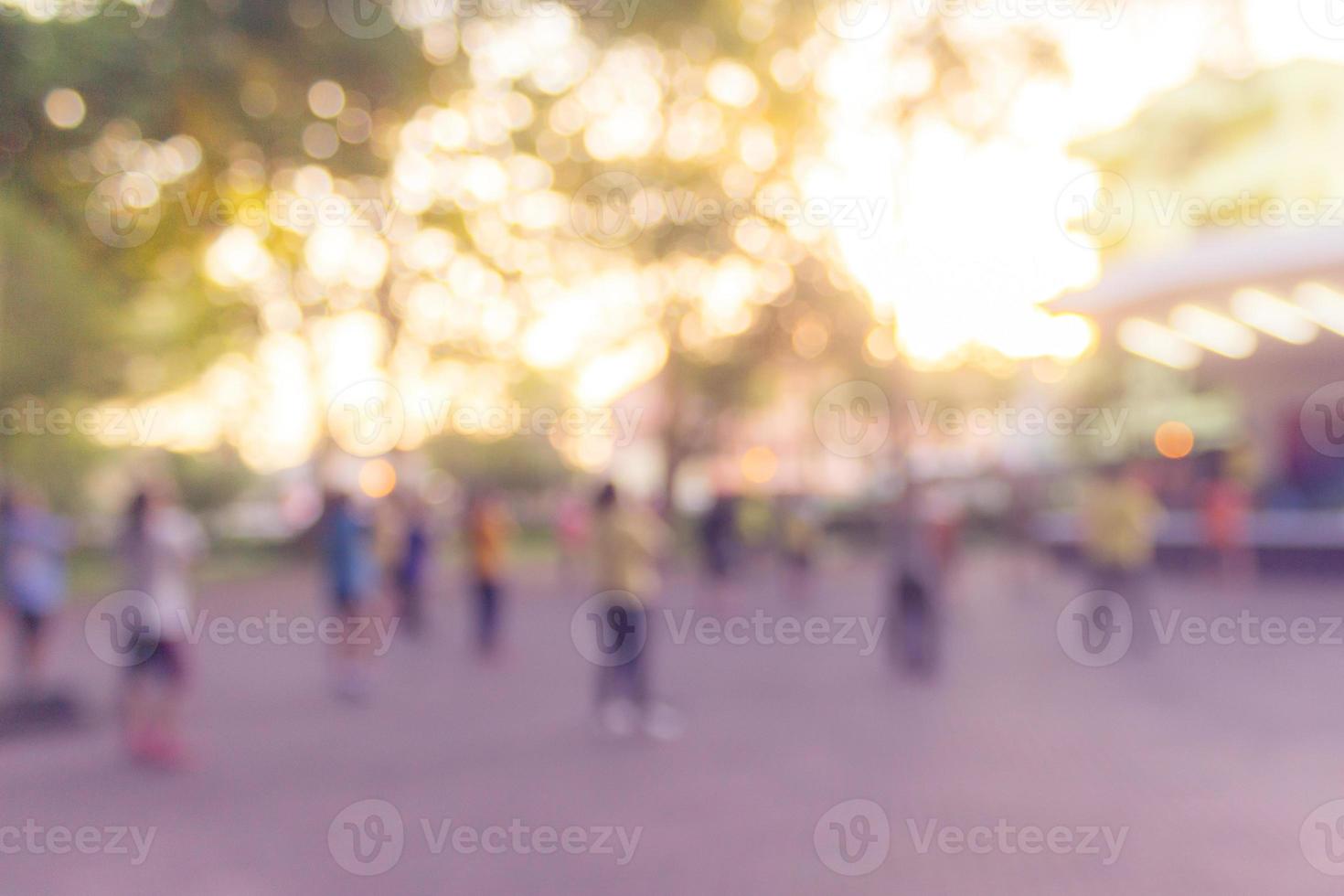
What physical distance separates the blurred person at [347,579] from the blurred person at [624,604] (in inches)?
103

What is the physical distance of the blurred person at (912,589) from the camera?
39.1 feet

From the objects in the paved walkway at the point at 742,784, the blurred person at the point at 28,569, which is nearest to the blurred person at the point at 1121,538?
the paved walkway at the point at 742,784

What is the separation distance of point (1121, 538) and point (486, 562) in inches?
257

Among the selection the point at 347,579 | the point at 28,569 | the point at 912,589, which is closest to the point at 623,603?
the point at 347,579

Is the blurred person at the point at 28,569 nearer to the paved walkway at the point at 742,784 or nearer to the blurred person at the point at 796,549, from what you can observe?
the paved walkway at the point at 742,784

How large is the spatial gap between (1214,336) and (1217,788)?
50.6 ft

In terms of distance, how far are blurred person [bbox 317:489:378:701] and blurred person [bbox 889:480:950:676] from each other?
492 cm

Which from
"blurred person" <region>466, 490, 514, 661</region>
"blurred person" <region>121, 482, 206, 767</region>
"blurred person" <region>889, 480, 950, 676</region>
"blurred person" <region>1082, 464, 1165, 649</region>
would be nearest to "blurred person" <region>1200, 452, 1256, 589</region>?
"blurred person" <region>1082, 464, 1165, 649</region>

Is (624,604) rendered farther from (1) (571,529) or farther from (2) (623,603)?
(1) (571,529)

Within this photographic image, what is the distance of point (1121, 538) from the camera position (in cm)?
1254

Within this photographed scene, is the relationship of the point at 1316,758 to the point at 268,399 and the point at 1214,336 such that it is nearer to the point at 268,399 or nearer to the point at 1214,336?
the point at 1214,336

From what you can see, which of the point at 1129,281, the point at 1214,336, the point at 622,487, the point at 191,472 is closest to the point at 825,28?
the point at 1129,281

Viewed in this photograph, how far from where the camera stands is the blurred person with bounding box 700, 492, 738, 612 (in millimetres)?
18516

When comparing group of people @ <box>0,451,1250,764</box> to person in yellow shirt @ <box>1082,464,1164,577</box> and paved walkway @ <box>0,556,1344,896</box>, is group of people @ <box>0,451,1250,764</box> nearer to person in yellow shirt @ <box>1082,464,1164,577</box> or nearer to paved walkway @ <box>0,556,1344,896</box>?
person in yellow shirt @ <box>1082,464,1164,577</box>
